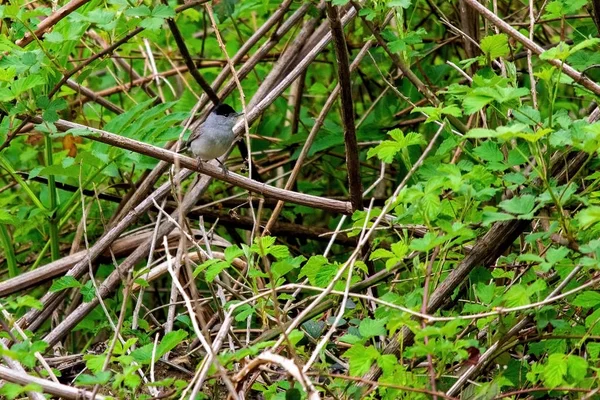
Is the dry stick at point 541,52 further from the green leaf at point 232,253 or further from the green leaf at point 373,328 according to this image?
the green leaf at point 232,253

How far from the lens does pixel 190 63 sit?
4.10 metres

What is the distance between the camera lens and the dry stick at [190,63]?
12.9ft

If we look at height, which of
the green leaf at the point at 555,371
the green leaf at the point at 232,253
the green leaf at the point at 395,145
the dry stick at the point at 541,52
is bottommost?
the green leaf at the point at 555,371

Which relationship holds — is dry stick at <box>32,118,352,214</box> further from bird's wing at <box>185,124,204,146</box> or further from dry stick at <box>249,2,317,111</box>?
bird's wing at <box>185,124,204,146</box>

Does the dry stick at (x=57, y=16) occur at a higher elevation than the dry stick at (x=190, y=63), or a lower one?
higher

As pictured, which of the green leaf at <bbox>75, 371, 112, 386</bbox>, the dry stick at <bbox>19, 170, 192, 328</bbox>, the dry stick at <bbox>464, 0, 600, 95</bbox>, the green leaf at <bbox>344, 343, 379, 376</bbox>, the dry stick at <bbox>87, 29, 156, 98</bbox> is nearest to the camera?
the green leaf at <bbox>75, 371, 112, 386</bbox>

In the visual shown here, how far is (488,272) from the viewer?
313cm

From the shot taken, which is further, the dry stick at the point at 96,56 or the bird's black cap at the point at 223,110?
the bird's black cap at the point at 223,110

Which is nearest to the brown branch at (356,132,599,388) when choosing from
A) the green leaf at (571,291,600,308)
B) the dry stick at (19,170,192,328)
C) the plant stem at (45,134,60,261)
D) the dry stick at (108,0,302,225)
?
the green leaf at (571,291,600,308)

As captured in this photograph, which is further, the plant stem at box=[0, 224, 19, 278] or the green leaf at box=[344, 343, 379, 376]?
the plant stem at box=[0, 224, 19, 278]

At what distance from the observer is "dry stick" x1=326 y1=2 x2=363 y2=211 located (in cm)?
331

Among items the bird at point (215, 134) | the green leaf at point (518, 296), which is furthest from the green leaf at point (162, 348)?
the bird at point (215, 134)

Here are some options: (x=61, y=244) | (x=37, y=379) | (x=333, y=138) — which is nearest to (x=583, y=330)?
(x=37, y=379)

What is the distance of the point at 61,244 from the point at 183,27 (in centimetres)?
150
